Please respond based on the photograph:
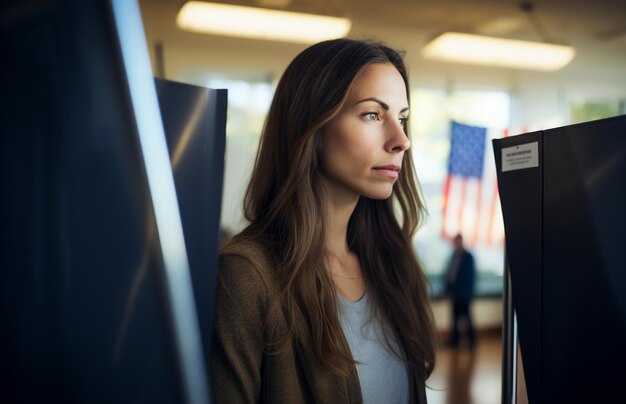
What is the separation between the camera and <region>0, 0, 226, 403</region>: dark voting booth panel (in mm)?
352

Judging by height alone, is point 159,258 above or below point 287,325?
above

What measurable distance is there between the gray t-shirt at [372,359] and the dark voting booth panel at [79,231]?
683mm

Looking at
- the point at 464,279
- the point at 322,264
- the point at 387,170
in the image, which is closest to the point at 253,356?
the point at 322,264

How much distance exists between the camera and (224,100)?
2.23ft

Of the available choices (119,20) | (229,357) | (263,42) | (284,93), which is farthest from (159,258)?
(263,42)

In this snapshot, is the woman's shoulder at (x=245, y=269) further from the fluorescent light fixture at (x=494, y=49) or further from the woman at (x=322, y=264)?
the fluorescent light fixture at (x=494, y=49)

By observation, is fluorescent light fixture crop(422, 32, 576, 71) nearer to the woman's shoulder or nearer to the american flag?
the american flag

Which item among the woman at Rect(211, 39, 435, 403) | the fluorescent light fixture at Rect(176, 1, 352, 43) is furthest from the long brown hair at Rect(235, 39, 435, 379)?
the fluorescent light fixture at Rect(176, 1, 352, 43)

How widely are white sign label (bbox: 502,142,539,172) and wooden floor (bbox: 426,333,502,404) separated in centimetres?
271

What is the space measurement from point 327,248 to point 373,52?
0.40 metres

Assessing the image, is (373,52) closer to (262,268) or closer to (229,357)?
(262,268)

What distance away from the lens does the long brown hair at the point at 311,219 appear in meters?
0.97

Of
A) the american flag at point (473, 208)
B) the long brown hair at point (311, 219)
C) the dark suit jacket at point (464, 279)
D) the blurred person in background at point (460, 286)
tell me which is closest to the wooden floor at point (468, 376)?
the blurred person in background at point (460, 286)

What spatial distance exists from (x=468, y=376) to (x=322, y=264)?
4.14 m
